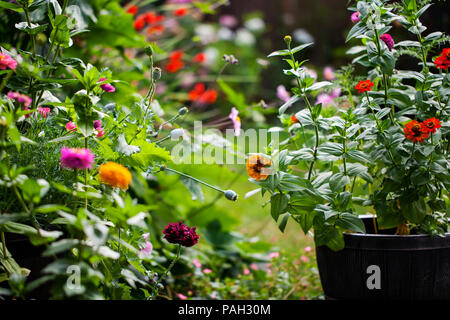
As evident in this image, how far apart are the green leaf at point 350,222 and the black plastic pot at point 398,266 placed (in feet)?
0.12

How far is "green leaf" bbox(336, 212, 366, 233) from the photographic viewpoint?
899 mm

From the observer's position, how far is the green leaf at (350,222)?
0.90 metres

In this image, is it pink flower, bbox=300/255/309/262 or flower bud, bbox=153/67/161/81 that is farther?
pink flower, bbox=300/255/309/262

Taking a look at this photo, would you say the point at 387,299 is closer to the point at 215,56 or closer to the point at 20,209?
the point at 20,209

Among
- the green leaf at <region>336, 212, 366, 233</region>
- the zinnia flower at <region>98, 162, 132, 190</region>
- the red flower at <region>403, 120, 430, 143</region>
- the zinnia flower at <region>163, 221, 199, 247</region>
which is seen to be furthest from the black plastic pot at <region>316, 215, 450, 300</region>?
the zinnia flower at <region>98, 162, 132, 190</region>

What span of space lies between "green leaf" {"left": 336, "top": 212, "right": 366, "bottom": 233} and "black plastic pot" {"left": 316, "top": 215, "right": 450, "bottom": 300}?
4 centimetres

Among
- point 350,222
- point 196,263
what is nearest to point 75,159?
point 350,222

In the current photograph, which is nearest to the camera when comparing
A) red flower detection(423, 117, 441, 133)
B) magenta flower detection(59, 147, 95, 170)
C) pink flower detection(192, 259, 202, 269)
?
magenta flower detection(59, 147, 95, 170)

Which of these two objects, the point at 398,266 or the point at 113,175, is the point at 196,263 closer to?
the point at 398,266

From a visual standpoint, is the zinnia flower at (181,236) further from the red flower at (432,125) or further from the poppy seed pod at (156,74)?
the red flower at (432,125)

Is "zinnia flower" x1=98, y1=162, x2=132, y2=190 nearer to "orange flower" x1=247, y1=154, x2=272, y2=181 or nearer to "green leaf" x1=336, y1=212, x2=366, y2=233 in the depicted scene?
"orange flower" x1=247, y1=154, x2=272, y2=181

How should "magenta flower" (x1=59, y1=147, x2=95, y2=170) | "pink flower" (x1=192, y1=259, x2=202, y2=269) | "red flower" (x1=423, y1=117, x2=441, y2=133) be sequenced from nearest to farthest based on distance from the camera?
1. "magenta flower" (x1=59, y1=147, x2=95, y2=170)
2. "red flower" (x1=423, y1=117, x2=441, y2=133)
3. "pink flower" (x1=192, y1=259, x2=202, y2=269)

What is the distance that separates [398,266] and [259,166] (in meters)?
0.36

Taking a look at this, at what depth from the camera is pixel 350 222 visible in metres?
0.90
